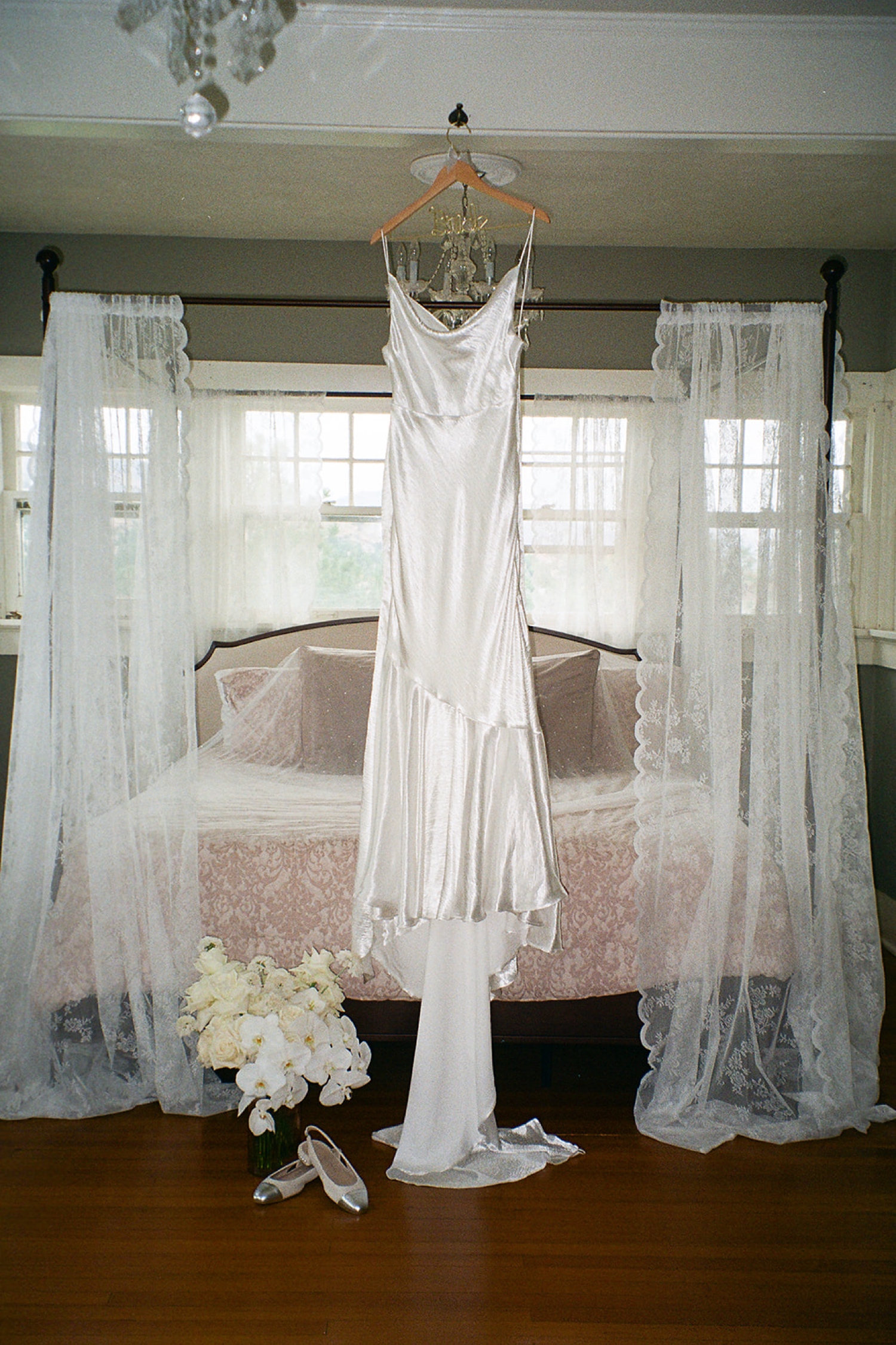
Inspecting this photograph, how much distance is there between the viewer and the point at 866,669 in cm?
397

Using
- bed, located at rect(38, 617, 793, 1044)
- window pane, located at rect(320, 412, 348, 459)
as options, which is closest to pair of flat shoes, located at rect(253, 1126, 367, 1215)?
bed, located at rect(38, 617, 793, 1044)

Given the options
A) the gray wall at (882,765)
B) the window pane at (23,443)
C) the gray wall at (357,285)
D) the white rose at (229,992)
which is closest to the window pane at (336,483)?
the gray wall at (357,285)

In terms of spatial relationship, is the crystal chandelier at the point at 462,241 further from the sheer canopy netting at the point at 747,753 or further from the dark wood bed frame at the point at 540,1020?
the dark wood bed frame at the point at 540,1020

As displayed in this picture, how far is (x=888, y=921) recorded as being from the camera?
3670 millimetres

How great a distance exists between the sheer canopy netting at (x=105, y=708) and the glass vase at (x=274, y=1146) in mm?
285

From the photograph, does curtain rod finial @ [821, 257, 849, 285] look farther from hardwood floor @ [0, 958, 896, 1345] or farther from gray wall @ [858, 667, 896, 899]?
hardwood floor @ [0, 958, 896, 1345]

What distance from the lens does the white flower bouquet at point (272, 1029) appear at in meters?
2.09

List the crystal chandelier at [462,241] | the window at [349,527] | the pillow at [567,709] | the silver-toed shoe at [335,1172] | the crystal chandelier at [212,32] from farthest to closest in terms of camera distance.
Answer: the window at [349,527] < the pillow at [567,709] < the crystal chandelier at [462,241] < the crystal chandelier at [212,32] < the silver-toed shoe at [335,1172]

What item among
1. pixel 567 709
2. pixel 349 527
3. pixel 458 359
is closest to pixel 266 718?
pixel 567 709

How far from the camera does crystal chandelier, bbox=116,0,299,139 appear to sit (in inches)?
93.6

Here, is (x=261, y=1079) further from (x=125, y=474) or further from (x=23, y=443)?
(x=23, y=443)

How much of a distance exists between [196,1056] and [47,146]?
273 cm

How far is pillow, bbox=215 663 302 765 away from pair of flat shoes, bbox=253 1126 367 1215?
129 cm

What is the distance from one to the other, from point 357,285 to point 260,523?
104cm
